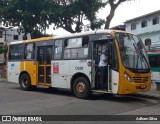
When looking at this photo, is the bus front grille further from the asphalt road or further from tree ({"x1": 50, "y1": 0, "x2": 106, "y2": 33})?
tree ({"x1": 50, "y1": 0, "x2": 106, "y2": 33})

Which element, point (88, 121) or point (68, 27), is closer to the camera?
point (88, 121)

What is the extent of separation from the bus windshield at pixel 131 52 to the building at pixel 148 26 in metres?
29.5

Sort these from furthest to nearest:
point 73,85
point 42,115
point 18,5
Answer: point 18,5 → point 73,85 → point 42,115

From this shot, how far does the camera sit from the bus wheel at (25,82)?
16.1 meters

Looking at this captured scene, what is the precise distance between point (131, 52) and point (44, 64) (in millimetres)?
5019

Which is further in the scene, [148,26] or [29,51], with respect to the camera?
[148,26]

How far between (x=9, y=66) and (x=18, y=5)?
7447mm

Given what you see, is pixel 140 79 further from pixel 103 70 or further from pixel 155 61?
pixel 155 61

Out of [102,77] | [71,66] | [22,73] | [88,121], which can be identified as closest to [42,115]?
[88,121]

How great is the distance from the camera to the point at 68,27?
82.3ft

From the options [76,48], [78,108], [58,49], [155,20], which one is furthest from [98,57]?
[155,20]

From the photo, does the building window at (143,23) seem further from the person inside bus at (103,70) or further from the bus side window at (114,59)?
the bus side window at (114,59)

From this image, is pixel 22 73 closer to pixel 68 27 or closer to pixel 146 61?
pixel 146 61

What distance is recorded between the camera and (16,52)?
56.7ft
